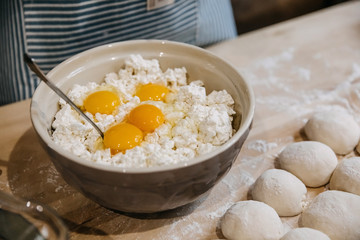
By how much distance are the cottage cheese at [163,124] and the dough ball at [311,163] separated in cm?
26

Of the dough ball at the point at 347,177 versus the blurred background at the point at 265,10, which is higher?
the dough ball at the point at 347,177

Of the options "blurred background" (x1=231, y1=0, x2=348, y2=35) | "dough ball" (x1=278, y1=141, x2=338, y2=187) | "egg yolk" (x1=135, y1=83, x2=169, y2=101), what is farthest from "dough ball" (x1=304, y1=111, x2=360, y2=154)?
"blurred background" (x1=231, y1=0, x2=348, y2=35)

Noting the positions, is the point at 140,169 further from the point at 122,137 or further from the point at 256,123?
the point at 256,123

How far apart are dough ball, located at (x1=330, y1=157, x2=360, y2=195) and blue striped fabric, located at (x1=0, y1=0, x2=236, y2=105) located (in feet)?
3.37

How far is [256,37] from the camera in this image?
1.83 metres

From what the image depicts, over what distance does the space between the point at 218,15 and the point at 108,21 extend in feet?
2.00

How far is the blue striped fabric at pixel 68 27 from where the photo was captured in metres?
1.53

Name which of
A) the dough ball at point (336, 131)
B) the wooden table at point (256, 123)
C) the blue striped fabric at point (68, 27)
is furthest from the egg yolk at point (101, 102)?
the dough ball at point (336, 131)

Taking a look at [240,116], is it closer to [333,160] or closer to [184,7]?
[333,160]

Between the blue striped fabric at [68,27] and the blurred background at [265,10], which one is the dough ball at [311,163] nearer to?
the blue striped fabric at [68,27]

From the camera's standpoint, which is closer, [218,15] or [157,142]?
[157,142]

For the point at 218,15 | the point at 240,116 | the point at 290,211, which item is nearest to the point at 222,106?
the point at 240,116

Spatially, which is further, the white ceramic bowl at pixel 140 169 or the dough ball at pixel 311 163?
the dough ball at pixel 311 163

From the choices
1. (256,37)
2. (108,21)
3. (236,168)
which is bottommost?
(236,168)
